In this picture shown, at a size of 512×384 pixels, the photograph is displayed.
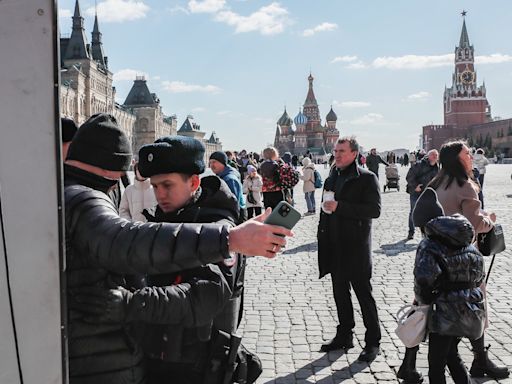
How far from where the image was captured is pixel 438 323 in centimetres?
347

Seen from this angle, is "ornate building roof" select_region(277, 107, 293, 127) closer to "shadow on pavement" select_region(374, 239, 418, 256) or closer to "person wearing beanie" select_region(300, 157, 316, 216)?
"person wearing beanie" select_region(300, 157, 316, 216)

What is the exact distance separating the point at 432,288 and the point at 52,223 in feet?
8.41

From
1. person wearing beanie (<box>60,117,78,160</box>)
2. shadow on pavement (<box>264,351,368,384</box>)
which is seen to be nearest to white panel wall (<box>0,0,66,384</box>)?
person wearing beanie (<box>60,117,78,160</box>)

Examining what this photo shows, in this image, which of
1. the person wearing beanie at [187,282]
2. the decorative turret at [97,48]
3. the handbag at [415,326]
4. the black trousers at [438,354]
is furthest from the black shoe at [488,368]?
the decorative turret at [97,48]

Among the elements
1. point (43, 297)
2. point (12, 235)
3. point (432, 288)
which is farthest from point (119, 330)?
point (432, 288)

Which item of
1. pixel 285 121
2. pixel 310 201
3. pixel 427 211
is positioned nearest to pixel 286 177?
pixel 310 201

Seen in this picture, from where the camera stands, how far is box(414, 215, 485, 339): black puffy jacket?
11.3 feet

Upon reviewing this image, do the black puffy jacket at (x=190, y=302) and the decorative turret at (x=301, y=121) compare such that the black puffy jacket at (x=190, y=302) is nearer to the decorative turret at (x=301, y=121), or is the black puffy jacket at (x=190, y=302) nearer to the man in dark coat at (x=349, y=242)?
the man in dark coat at (x=349, y=242)

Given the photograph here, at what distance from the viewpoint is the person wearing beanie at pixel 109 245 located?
5.26 feet

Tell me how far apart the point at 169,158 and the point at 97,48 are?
322 ft

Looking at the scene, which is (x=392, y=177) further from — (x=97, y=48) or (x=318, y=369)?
(x=97, y=48)

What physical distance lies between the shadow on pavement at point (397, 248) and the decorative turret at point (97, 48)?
89107 millimetres

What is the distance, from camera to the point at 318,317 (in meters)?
5.93

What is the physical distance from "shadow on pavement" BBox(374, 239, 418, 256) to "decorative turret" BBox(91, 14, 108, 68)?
8911 centimetres
